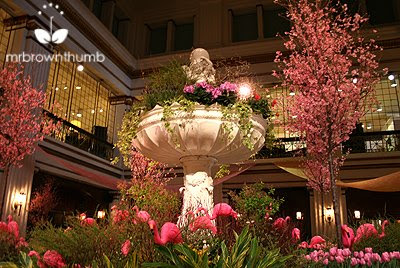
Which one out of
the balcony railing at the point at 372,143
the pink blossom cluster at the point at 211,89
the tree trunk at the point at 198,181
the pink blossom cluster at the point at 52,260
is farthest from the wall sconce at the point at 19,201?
the pink blossom cluster at the point at 52,260

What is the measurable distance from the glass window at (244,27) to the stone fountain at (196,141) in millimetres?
10327

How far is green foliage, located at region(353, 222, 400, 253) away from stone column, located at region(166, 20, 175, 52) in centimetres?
1119

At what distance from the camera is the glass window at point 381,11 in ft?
40.8

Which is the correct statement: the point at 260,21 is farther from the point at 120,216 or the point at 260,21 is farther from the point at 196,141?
the point at 120,216

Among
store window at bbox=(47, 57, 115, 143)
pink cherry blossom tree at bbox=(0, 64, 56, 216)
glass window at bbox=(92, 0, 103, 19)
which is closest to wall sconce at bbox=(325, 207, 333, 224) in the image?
store window at bbox=(47, 57, 115, 143)

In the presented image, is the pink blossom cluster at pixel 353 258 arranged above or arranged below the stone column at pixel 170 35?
below

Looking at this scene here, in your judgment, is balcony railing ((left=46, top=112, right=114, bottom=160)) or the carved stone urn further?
balcony railing ((left=46, top=112, right=114, bottom=160))

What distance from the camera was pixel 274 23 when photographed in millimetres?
13445

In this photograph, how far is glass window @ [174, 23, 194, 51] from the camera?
46.5ft

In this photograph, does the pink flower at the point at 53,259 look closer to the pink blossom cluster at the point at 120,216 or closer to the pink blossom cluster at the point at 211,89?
the pink blossom cluster at the point at 120,216

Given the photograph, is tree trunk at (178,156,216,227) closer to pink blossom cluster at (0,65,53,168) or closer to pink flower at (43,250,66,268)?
pink flower at (43,250,66,268)

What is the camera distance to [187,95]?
332cm

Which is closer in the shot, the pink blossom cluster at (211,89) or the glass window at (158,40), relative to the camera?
the pink blossom cluster at (211,89)

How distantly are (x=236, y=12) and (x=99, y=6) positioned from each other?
15.9ft
